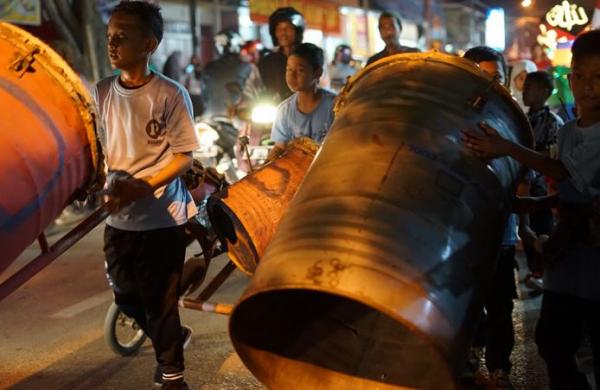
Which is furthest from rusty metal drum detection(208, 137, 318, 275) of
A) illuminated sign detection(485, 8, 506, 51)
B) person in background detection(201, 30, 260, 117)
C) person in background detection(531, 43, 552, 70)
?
illuminated sign detection(485, 8, 506, 51)

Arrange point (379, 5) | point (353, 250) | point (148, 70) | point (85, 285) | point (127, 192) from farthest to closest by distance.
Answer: point (379, 5)
point (85, 285)
point (148, 70)
point (127, 192)
point (353, 250)

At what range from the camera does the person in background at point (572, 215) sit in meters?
2.84

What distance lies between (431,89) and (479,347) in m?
1.93

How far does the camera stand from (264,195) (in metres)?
3.70

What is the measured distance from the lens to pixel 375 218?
245 cm

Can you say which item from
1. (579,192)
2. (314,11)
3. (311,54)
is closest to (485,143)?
(579,192)

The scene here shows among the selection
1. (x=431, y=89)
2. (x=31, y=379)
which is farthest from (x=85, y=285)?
(x=431, y=89)

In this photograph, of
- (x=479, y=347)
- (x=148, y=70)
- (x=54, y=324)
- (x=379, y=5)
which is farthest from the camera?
(x=379, y=5)

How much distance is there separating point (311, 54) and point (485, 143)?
2.12 metres

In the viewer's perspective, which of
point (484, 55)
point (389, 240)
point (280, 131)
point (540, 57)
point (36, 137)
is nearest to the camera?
point (389, 240)

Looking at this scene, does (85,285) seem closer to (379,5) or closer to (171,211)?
(171,211)

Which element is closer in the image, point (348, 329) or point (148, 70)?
point (348, 329)

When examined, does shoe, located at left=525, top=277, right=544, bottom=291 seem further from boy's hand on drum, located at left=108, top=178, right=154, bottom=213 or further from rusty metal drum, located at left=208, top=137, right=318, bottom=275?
boy's hand on drum, located at left=108, top=178, right=154, bottom=213

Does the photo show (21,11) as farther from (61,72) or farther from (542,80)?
(61,72)
